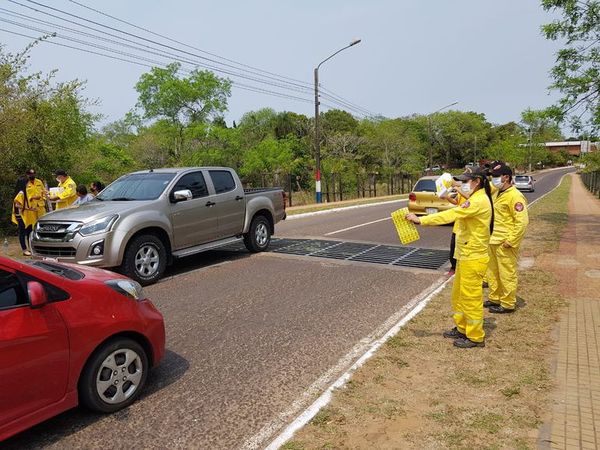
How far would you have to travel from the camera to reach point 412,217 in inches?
184

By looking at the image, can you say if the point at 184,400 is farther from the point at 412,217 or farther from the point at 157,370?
the point at 412,217

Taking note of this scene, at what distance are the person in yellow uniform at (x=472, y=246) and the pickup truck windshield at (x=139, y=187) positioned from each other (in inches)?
191

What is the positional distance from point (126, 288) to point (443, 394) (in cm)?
271

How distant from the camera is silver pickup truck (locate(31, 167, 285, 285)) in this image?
675 cm

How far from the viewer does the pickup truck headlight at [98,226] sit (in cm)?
670

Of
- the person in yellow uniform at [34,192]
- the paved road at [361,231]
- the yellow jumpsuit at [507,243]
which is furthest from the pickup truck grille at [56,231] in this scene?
the paved road at [361,231]

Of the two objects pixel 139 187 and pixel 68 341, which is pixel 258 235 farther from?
pixel 68 341

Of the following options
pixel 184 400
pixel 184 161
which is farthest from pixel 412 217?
pixel 184 161

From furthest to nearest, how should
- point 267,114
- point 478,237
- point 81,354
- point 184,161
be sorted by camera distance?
point 267,114
point 184,161
point 478,237
point 81,354

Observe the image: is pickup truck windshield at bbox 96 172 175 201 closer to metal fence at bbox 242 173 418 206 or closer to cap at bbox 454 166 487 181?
cap at bbox 454 166 487 181

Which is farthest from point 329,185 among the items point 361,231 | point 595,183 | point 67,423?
point 67,423

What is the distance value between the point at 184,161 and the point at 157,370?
118ft

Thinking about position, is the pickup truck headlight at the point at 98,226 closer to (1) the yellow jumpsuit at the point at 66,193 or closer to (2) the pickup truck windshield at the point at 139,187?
(2) the pickup truck windshield at the point at 139,187

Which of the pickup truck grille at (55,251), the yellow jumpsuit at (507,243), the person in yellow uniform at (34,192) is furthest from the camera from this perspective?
the person in yellow uniform at (34,192)
